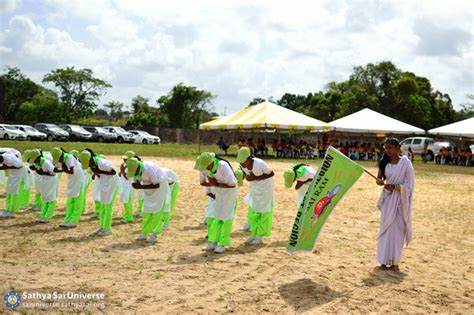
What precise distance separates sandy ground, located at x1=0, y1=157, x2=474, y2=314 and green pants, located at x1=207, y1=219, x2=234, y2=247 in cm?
22

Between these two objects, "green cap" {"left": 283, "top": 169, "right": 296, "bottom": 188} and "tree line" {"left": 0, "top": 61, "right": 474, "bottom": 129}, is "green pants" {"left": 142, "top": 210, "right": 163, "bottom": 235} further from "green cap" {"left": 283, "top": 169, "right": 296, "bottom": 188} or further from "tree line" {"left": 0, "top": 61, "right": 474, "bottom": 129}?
"tree line" {"left": 0, "top": 61, "right": 474, "bottom": 129}

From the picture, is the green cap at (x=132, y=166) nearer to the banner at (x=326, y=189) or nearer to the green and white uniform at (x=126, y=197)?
the green and white uniform at (x=126, y=197)

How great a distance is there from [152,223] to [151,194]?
0.50 meters

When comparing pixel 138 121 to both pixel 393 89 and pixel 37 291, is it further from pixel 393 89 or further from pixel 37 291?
pixel 37 291

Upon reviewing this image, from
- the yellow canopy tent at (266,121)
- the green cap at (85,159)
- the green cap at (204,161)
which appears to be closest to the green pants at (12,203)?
the green cap at (85,159)

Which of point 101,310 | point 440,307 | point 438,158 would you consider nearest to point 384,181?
Result: point 440,307

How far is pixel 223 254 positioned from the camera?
8.40 meters

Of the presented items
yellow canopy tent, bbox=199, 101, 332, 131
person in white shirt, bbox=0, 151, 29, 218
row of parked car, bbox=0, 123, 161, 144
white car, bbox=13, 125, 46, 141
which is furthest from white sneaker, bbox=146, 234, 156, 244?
white car, bbox=13, 125, 46, 141

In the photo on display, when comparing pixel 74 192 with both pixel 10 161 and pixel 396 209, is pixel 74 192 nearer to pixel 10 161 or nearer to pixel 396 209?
→ pixel 10 161

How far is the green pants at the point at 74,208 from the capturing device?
10336mm

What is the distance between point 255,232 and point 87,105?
56.8 metres

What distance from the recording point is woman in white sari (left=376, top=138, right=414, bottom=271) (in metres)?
7.58

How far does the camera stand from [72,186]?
33.8 feet

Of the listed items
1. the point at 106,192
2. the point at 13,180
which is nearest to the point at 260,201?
the point at 106,192
